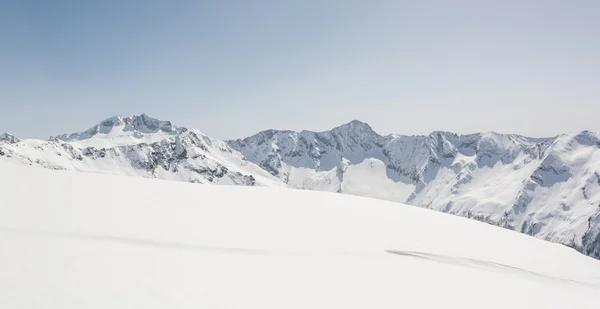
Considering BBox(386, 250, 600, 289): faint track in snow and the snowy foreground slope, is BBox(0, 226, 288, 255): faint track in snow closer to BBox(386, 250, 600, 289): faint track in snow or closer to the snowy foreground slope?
the snowy foreground slope

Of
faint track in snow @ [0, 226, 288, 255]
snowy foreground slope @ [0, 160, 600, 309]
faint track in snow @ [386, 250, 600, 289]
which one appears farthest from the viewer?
faint track in snow @ [386, 250, 600, 289]

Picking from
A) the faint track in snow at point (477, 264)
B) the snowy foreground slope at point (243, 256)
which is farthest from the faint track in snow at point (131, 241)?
the faint track in snow at point (477, 264)

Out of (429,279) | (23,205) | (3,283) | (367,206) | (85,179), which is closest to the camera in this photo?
(3,283)

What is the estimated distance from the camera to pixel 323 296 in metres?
6.49

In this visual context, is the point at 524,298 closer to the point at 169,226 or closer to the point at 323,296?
the point at 323,296

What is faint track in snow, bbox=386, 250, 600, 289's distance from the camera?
9.34 meters

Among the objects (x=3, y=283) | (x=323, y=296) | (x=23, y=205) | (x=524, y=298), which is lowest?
(x=524, y=298)

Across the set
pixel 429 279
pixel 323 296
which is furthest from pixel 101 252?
pixel 429 279

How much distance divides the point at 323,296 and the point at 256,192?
8942 millimetres

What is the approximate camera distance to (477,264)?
9.55 m

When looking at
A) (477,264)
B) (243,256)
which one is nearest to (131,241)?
(243,256)

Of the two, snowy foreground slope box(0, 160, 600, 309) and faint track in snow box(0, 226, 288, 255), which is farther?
faint track in snow box(0, 226, 288, 255)

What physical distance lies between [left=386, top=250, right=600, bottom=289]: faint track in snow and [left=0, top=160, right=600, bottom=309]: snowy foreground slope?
6cm

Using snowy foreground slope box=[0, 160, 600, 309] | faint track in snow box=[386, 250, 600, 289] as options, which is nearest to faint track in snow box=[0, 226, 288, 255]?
snowy foreground slope box=[0, 160, 600, 309]
